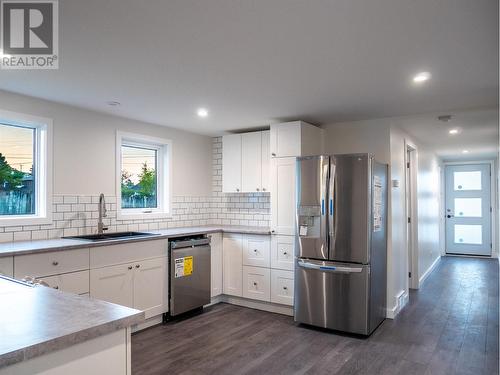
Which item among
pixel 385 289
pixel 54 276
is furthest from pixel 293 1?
pixel 385 289

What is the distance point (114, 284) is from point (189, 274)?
3.07ft

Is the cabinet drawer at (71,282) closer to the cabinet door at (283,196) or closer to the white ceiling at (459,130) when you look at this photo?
the cabinet door at (283,196)

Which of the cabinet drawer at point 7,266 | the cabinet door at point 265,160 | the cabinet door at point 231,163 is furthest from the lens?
the cabinet door at point 231,163

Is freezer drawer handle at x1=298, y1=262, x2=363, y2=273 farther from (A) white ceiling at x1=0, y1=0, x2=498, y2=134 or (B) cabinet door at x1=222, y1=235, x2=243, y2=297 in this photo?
(A) white ceiling at x1=0, y1=0, x2=498, y2=134

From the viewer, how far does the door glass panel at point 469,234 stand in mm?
8461

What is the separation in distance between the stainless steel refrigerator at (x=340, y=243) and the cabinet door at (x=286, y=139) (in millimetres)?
376

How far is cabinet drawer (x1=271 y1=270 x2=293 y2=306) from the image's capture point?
13.9ft

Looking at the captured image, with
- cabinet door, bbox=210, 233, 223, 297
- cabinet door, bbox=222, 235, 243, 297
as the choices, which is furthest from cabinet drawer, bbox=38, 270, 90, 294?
cabinet door, bbox=222, 235, 243, 297

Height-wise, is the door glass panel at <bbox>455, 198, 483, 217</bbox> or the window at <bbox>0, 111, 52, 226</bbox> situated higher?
the window at <bbox>0, 111, 52, 226</bbox>

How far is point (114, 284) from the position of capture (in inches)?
134

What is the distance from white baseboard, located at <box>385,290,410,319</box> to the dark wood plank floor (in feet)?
0.21

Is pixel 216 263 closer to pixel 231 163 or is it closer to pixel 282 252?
pixel 282 252

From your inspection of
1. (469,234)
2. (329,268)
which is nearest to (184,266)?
(329,268)

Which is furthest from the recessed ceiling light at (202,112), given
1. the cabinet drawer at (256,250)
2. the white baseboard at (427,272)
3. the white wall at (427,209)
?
the white baseboard at (427,272)
